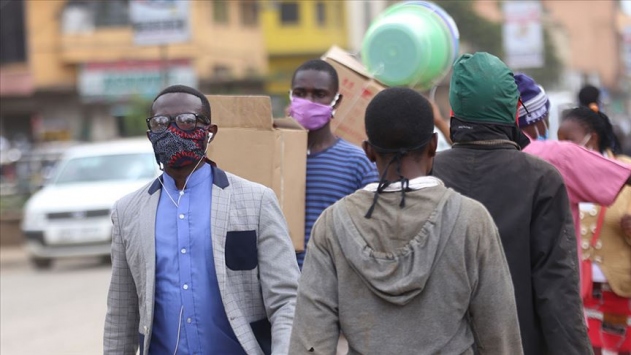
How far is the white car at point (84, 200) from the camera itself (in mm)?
16125

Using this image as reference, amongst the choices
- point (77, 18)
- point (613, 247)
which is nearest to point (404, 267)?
point (613, 247)

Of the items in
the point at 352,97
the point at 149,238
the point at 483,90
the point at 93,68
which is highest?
the point at 483,90

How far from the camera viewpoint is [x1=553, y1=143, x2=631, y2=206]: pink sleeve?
449 centimetres

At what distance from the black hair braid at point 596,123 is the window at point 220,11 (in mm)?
39460

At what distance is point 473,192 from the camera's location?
12.8 feet

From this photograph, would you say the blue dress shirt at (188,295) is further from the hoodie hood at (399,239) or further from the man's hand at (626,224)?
the man's hand at (626,224)

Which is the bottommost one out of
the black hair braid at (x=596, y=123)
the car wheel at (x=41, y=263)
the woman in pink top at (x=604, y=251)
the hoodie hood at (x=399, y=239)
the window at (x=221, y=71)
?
the window at (x=221, y=71)

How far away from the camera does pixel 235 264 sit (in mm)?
3740

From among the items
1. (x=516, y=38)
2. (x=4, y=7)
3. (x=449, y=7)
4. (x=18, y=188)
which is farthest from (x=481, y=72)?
(x=4, y=7)

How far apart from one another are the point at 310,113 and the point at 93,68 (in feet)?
121

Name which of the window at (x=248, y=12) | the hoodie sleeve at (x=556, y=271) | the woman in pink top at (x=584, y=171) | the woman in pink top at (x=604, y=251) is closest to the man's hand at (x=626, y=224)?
the woman in pink top at (x=604, y=251)

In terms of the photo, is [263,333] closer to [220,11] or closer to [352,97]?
[352,97]

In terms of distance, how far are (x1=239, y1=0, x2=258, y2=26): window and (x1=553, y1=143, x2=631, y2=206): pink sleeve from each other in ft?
142

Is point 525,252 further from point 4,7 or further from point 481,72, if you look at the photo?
point 4,7
